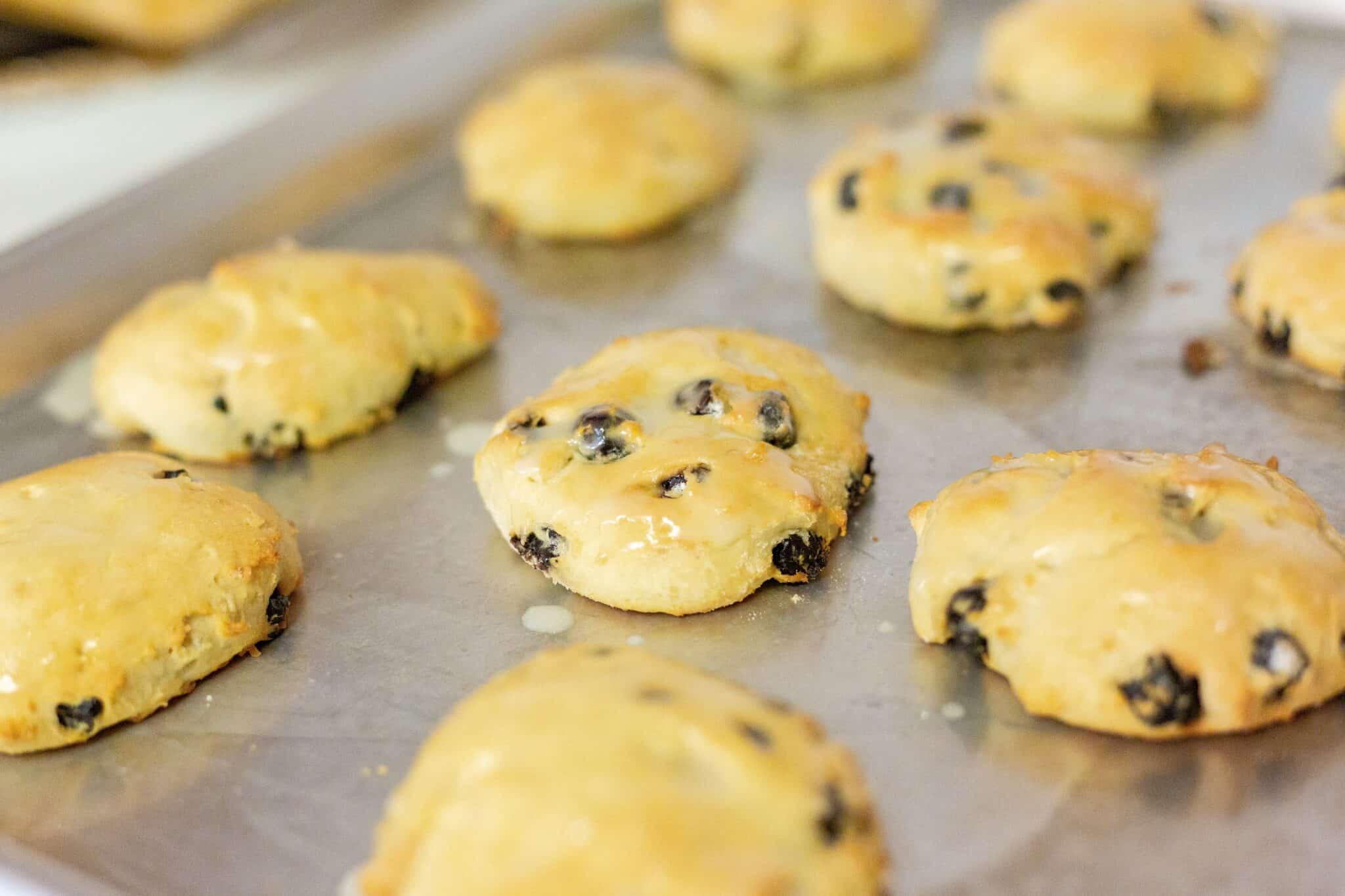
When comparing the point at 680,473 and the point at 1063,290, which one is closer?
the point at 680,473

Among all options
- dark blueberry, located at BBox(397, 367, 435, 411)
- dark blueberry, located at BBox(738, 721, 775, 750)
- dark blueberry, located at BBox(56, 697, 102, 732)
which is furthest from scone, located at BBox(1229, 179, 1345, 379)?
dark blueberry, located at BBox(56, 697, 102, 732)

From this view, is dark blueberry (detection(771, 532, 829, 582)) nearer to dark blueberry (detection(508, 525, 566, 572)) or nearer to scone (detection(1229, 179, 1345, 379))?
dark blueberry (detection(508, 525, 566, 572))

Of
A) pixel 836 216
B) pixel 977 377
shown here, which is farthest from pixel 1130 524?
pixel 836 216

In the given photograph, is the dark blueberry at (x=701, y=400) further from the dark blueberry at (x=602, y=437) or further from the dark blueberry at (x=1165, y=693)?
the dark blueberry at (x=1165, y=693)

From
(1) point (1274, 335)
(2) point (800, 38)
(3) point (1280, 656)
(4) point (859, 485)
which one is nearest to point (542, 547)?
(4) point (859, 485)

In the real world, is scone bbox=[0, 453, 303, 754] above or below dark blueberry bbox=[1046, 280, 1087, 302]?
above

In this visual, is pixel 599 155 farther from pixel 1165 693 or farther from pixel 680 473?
pixel 1165 693

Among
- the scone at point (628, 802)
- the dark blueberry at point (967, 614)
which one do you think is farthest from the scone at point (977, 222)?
the scone at point (628, 802)
